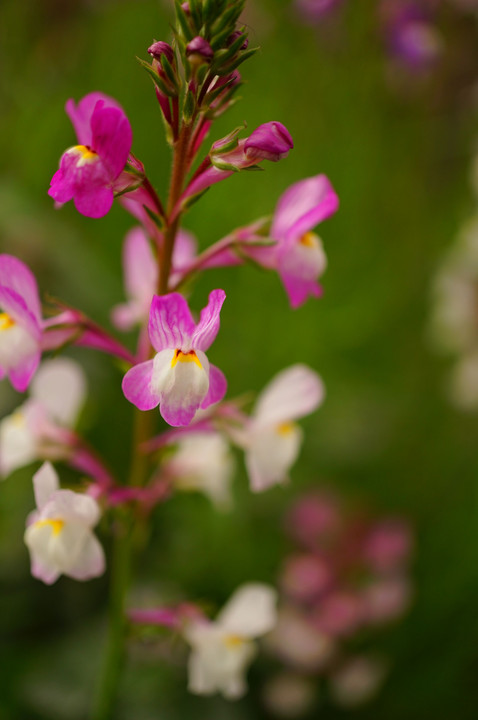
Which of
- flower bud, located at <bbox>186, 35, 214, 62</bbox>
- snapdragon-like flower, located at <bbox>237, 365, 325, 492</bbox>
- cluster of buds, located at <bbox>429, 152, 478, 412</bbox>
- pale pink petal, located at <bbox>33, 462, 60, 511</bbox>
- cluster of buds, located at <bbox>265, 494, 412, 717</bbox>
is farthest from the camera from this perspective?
cluster of buds, located at <bbox>429, 152, 478, 412</bbox>

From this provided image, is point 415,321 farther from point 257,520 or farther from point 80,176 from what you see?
point 80,176

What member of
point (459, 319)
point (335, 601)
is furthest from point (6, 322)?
point (459, 319)

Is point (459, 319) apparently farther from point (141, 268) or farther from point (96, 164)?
point (96, 164)

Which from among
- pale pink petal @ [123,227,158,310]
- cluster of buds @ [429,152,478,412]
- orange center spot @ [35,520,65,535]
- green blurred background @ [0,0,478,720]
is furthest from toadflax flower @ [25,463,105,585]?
cluster of buds @ [429,152,478,412]

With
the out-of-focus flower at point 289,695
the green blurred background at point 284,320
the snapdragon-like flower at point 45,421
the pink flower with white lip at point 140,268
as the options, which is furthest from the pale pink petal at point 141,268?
the out-of-focus flower at point 289,695

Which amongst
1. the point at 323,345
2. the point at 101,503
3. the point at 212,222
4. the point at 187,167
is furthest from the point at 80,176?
the point at 323,345

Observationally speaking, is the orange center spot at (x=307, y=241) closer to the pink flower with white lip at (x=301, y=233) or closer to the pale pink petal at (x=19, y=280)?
the pink flower with white lip at (x=301, y=233)

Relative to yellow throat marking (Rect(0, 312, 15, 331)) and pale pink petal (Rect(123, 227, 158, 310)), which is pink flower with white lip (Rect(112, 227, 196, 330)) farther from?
yellow throat marking (Rect(0, 312, 15, 331))
